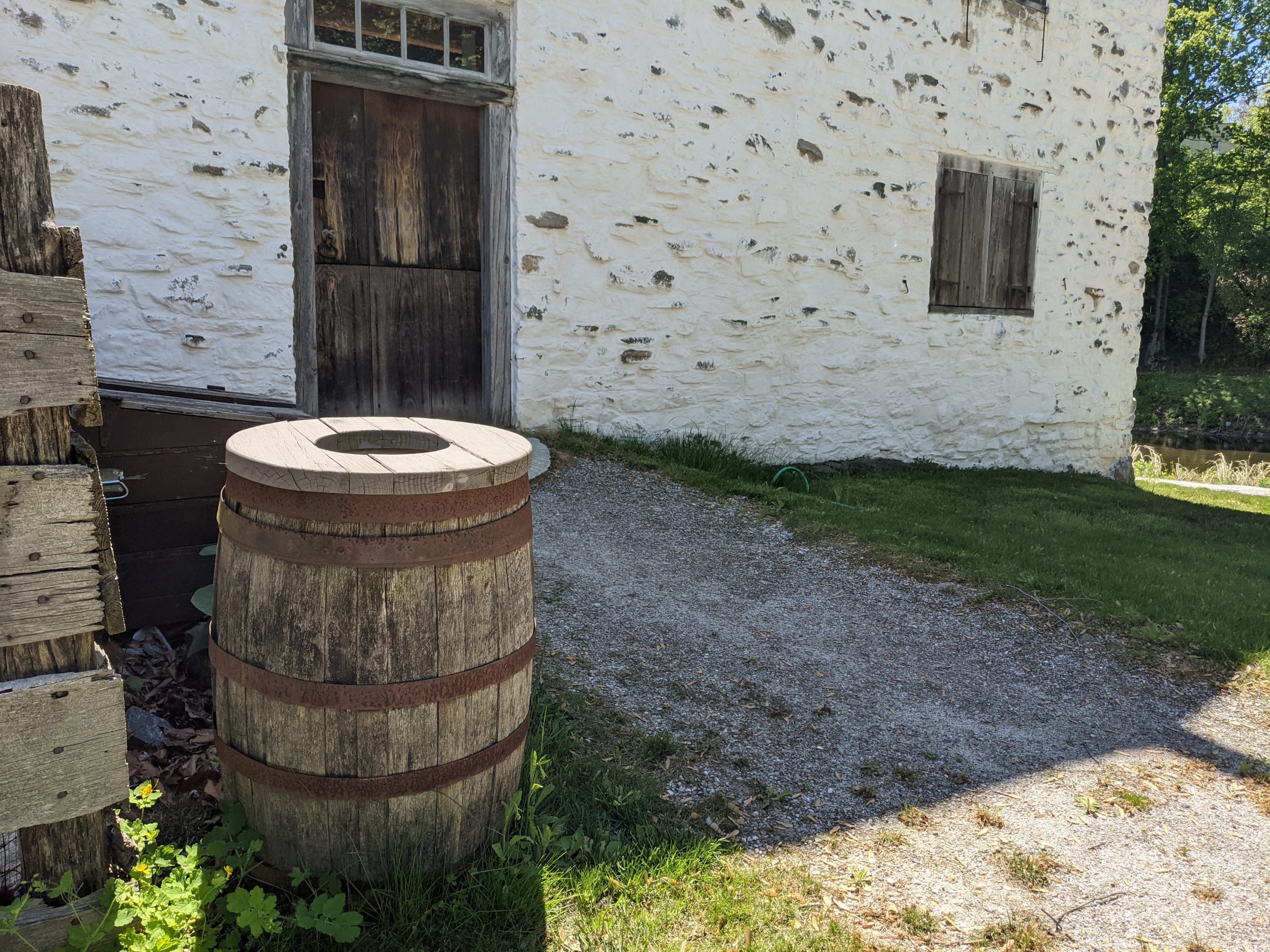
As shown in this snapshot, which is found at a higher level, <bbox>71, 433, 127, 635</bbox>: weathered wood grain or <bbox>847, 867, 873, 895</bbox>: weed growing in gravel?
<bbox>71, 433, 127, 635</bbox>: weathered wood grain

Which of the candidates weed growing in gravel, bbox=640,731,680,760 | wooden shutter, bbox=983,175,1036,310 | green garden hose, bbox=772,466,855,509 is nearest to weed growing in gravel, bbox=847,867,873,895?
weed growing in gravel, bbox=640,731,680,760

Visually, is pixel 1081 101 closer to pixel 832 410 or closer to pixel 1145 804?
pixel 832 410

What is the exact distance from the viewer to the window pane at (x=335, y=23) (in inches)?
192

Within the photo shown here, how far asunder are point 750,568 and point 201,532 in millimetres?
2490

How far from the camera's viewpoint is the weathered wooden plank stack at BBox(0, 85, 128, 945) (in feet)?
4.78

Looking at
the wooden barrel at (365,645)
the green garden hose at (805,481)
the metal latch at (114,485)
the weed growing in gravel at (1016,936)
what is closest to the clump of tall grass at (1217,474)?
the green garden hose at (805,481)

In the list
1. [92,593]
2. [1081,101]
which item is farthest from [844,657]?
[1081,101]

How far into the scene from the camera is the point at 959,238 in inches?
305

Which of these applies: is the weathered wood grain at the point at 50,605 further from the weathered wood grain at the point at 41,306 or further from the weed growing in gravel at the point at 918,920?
the weed growing in gravel at the point at 918,920

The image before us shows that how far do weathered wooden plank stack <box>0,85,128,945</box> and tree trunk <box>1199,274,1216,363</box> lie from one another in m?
32.0

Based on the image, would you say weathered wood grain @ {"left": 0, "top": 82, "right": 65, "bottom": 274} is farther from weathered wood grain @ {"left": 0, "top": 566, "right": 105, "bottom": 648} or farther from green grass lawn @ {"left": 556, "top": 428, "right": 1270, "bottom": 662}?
green grass lawn @ {"left": 556, "top": 428, "right": 1270, "bottom": 662}

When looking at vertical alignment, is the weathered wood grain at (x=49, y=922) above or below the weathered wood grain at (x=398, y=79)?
below

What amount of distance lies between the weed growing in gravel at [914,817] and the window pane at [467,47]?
15.6 feet

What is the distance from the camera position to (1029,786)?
2.65 meters
